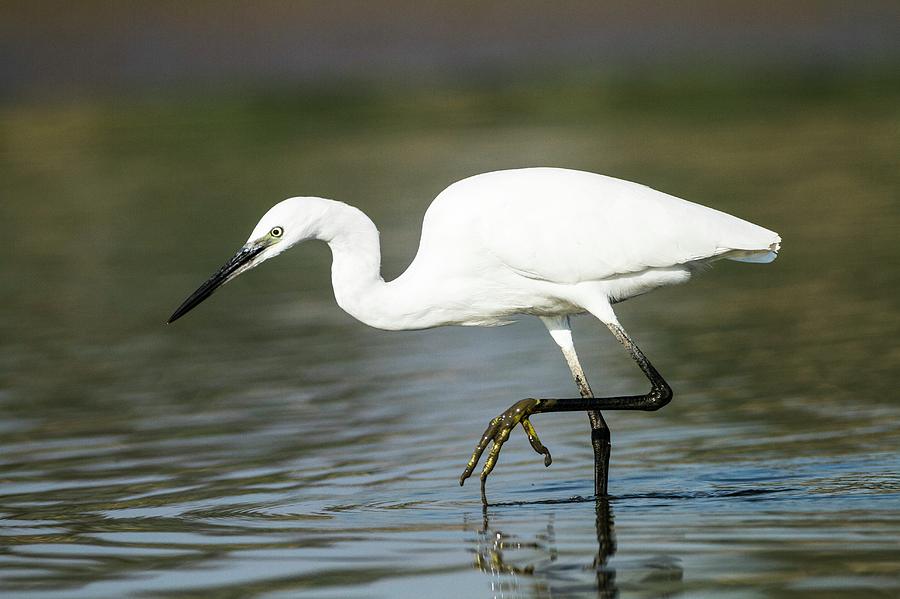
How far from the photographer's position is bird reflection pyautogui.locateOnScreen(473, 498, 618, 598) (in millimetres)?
6480

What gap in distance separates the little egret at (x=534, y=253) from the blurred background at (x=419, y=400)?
0.84 m

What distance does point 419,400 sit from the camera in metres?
10.7

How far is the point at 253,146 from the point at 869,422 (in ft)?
74.8

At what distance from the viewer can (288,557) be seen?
23.4 feet

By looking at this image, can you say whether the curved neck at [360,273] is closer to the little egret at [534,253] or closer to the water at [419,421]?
the little egret at [534,253]

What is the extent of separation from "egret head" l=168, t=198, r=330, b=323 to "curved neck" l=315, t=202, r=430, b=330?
0.44 ft

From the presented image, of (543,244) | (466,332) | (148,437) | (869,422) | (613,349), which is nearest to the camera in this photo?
(543,244)

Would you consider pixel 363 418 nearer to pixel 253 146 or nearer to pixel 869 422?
pixel 869 422

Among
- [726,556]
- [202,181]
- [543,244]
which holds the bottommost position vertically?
[726,556]

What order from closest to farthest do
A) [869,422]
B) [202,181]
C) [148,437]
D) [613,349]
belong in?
[869,422] < [148,437] < [613,349] < [202,181]

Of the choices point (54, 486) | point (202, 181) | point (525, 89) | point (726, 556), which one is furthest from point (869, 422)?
point (525, 89)

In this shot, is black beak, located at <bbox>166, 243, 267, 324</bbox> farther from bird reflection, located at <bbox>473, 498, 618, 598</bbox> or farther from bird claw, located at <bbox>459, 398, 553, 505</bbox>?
bird reflection, located at <bbox>473, 498, 618, 598</bbox>

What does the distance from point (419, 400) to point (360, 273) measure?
221cm

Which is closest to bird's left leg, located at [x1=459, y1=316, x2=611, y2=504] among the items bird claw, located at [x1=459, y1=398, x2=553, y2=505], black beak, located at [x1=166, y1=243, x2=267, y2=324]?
bird claw, located at [x1=459, y1=398, x2=553, y2=505]
